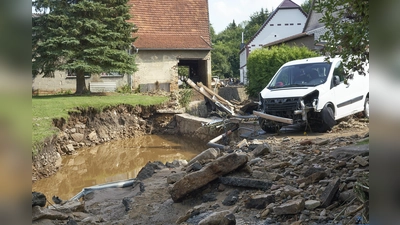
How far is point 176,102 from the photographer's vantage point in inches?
827

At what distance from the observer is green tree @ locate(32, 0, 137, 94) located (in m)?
21.3

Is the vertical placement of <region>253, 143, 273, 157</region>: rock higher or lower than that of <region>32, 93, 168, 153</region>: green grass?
lower

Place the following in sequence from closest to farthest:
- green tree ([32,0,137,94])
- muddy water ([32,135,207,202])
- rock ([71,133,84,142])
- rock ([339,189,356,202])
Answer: rock ([339,189,356,202]) → muddy water ([32,135,207,202]) → rock ([71,133,84,142]) → green tree ([32,0,137,94])

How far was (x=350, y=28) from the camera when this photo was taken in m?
4.38

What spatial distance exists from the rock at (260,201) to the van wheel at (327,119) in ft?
19.7

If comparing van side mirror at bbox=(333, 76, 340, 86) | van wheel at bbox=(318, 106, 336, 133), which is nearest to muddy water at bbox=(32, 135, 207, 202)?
van wheel at bbox=(318, 106, 336, 133)

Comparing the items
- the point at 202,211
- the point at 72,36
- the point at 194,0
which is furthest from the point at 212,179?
the point at 194,0

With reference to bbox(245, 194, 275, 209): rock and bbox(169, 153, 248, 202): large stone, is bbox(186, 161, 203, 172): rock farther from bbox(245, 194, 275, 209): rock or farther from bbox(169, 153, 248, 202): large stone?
bbox(245, 194, 275, 209): rock

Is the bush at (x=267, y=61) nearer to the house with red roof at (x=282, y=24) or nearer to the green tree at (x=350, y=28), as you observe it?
the green tree at (x=350, y=28)

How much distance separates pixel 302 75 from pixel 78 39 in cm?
1476

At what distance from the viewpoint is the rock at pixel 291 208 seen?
4676 millimetres

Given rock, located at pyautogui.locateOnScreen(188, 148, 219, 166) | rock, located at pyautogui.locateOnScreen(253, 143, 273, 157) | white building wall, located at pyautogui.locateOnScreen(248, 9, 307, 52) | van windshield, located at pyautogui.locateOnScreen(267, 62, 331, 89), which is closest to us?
rock, located at pyautogui.locateOnScreen(253, 143, 273, 157)

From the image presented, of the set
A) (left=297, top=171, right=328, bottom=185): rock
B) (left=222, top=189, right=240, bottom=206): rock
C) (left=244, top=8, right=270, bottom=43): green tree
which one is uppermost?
(left=244, top=8, right=270, bottom=43): green tree

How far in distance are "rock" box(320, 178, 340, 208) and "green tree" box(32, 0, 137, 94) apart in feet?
60.9
